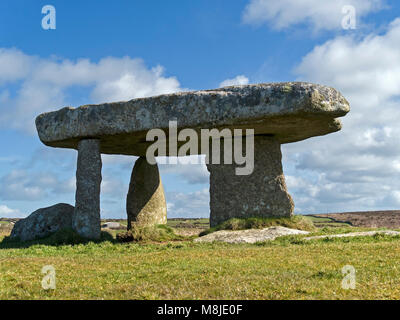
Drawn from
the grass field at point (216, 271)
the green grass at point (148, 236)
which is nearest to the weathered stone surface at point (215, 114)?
the green grass at point (148, 236)

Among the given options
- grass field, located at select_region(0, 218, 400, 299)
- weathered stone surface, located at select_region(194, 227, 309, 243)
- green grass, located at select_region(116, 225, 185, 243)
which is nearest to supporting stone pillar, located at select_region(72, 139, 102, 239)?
green grass, located at select_region(116, 225, 185, 243)

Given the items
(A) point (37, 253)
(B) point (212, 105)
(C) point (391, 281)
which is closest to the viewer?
(C) point (391, 281)

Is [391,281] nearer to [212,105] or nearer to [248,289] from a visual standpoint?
[248,289]

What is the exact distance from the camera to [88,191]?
59.9ft

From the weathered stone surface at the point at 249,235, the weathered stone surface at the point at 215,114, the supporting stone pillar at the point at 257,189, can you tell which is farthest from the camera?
the supporting stone pillar at the point at 257,189

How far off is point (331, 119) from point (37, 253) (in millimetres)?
11778

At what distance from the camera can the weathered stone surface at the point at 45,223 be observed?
20.1 meters

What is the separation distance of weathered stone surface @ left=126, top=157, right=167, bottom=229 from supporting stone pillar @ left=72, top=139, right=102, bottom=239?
479 cm

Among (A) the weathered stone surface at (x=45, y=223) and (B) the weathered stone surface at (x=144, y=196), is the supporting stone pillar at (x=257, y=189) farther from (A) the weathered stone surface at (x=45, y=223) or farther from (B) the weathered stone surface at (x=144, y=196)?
(A) the weathered stone surface at (x=45, y=223)

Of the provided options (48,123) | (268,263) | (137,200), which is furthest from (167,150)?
(268,263)

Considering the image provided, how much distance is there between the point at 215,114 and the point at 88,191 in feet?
20.2

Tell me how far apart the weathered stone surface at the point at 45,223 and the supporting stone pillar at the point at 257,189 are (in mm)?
6937

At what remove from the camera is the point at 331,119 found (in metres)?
17.2

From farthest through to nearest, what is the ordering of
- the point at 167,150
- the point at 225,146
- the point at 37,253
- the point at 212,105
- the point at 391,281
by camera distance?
the point at 167,150
the point at 225,146
the point at 212,105
the point at 37,253
the point at 391,281
